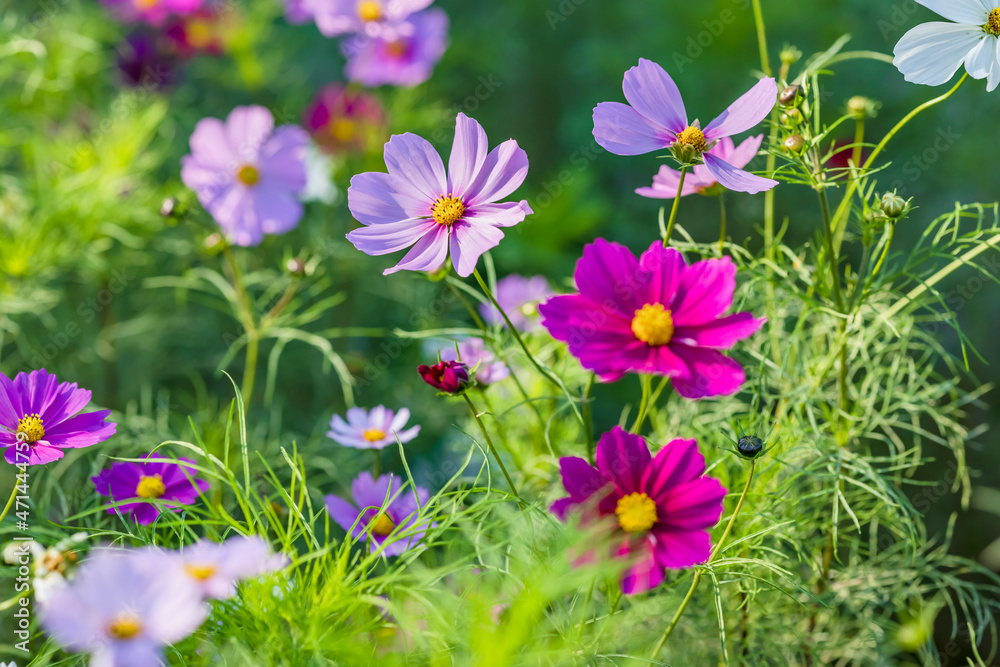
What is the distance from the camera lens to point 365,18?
1077 mm

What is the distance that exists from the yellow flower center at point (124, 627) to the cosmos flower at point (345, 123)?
970mm

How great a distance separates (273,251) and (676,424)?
33.2 inches

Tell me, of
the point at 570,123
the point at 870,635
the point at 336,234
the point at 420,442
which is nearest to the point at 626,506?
the point at 870,635

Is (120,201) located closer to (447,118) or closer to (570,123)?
(447,118)

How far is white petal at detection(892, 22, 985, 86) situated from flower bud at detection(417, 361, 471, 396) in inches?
12.1

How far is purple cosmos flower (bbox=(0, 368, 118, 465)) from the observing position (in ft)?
1.46

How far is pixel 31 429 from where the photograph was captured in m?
0.46

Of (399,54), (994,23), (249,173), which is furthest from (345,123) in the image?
(994,23)

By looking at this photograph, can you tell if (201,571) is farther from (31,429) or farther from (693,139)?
(693,139)

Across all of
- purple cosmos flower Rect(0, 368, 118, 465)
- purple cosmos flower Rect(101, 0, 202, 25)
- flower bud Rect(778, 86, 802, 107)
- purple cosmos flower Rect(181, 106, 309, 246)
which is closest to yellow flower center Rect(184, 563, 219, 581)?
purple cosmos flower Rect(0, 368, 118, 465)

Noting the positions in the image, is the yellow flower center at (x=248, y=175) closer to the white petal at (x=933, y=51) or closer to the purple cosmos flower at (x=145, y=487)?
the purple cosmos flower at (x=145, y=487)

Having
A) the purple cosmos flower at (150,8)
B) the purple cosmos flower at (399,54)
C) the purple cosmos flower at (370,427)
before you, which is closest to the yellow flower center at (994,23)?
the purple cosmos flower at (370,427)

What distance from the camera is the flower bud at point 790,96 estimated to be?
47 centimetres

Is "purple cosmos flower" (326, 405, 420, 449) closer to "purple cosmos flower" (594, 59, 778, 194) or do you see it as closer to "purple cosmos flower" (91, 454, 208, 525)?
"purple cosmos flower" (91, 454, 208, 525)
